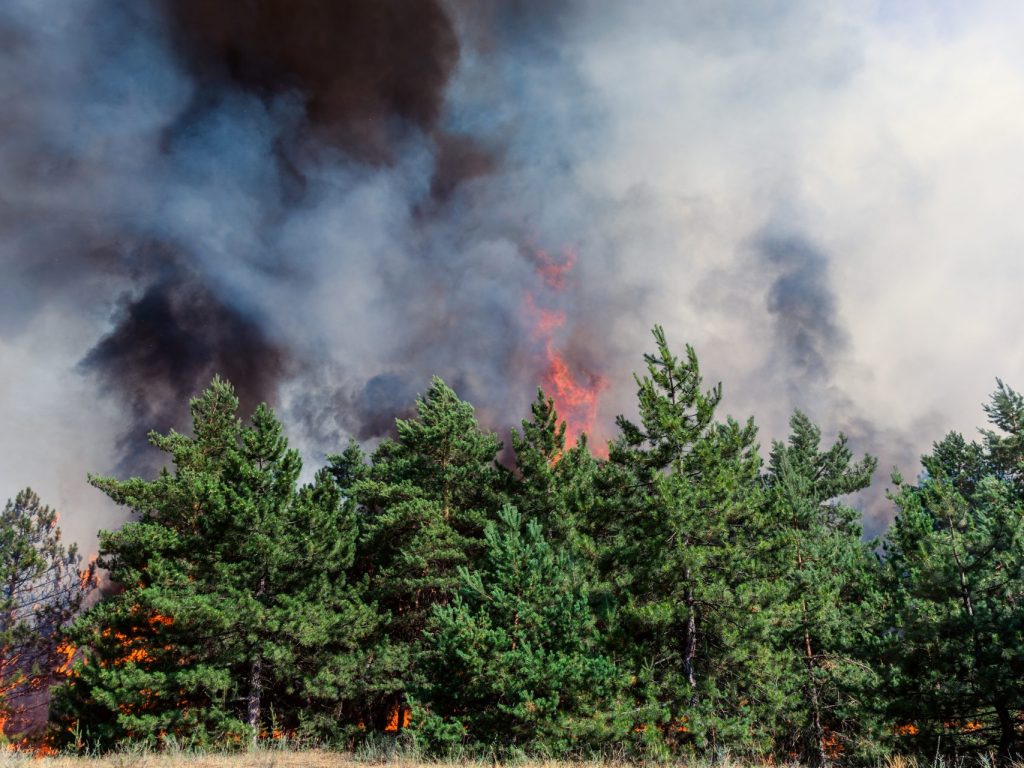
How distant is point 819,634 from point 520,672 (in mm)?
13730

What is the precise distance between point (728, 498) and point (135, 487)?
987 inches

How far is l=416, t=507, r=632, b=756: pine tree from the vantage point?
46.0 ft

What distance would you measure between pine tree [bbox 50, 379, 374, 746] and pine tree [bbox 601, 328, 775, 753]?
12.4 meters

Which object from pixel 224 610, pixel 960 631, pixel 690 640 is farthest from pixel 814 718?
pixel 224 610

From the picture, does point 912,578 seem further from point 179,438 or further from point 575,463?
point 179,438

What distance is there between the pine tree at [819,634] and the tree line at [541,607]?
0.52ft

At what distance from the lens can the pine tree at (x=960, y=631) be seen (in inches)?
522

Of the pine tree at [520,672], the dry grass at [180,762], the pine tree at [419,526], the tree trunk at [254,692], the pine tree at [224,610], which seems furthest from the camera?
the pine tree at [419,526]

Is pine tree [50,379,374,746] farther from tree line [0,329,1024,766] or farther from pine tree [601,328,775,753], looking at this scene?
pine tree [601,328,775,753]

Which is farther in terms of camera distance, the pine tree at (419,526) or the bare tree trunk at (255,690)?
the pine tree at (419,526)

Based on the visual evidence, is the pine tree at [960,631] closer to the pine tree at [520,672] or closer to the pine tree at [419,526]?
the pine tree at [520,672]

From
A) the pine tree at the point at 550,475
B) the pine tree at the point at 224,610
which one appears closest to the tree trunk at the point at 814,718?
the pine tree at the point at 550,475

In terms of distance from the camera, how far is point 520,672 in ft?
46.0

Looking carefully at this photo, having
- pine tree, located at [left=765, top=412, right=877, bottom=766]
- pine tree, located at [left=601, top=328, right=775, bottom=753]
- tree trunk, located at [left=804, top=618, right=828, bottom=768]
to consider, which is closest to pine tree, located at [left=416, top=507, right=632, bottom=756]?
pine tree, located at [left=601, top=328, right=775, bottom=753]
